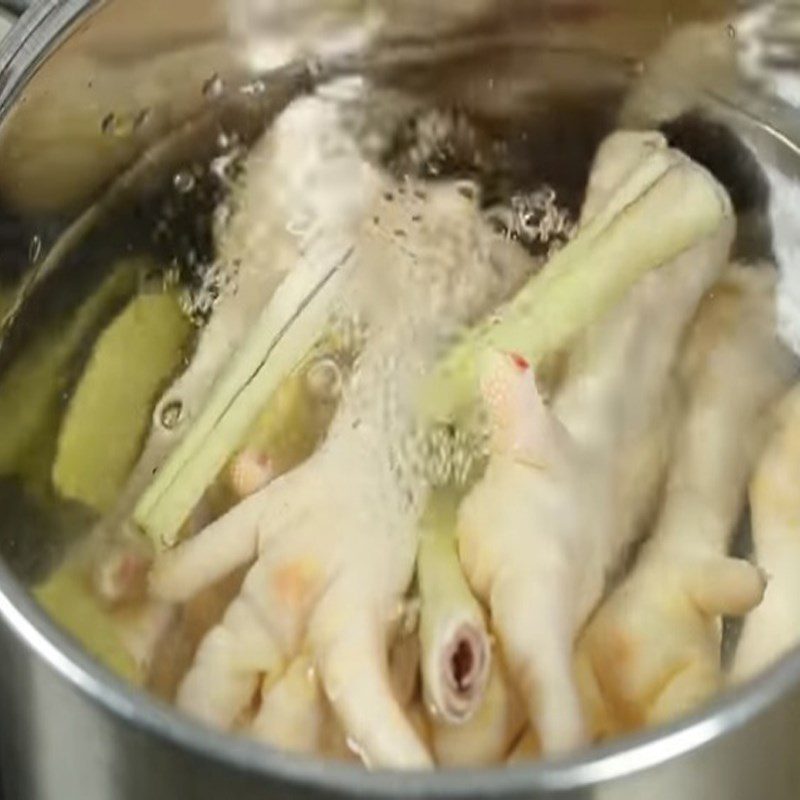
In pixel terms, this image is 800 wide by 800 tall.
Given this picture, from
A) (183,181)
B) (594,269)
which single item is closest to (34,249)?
(183,181)

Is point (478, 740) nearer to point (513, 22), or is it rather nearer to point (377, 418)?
point (377, 418)

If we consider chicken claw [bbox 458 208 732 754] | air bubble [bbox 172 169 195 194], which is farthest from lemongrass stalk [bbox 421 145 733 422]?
air bubble [bbox 172 169 195 194]

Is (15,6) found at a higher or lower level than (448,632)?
higher

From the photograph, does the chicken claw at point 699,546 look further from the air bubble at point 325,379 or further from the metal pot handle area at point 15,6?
the metal pot handle area at point 15,6

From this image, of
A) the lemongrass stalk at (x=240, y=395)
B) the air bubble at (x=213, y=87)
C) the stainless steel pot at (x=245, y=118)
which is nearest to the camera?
the stainless steel pot at (x=245, y=118)

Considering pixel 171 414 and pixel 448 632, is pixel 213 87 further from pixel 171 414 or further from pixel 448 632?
pixel 448 632

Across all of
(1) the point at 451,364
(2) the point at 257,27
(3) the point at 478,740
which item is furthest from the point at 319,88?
(3) the point at 478,740

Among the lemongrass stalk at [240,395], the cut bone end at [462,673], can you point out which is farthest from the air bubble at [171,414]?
the cut bone end at [462,673]

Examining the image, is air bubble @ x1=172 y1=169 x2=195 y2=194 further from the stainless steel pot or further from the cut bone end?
the cut bone end

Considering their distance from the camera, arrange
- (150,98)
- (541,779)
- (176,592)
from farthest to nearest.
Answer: (150,98)
(176,592)
(541,779)
